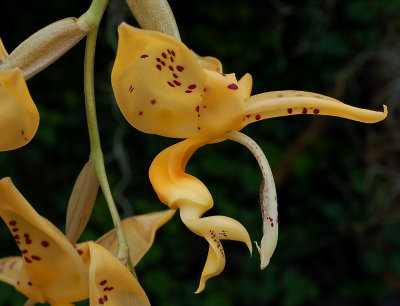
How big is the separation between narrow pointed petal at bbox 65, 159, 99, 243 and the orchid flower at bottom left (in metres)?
0.02

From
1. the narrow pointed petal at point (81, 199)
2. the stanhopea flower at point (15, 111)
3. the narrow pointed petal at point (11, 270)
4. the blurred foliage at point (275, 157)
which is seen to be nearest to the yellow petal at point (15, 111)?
the stanhopea flower at point (15, 111)

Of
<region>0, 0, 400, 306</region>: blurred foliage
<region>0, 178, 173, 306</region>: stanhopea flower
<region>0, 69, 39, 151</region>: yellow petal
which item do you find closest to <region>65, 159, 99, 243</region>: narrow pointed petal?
<region>0, 178, 173, 306</region>: stanhopea flower

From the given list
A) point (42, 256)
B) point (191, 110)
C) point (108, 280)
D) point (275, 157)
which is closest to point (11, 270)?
point (42, 256)

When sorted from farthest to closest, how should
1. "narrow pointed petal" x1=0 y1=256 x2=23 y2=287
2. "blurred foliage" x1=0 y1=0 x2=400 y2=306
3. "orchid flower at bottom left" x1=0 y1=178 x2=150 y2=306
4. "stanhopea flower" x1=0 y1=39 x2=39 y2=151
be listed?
1. "blurred foliage" x1=0 y1=0 x2=400 y2=306
2. "narrow pointed petal" x1=0 y1=256 x2=23 y2=287
3. "orchid flower at bottom left" x1=0 y1=178 x2=150 y2=306
4. "stanhopea flower" x1=0 y1=39 x2=39 y2=151

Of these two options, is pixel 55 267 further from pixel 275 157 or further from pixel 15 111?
pixel 275 157

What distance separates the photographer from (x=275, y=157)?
2268mm

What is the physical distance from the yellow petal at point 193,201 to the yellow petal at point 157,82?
0.02m

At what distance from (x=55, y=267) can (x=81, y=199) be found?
0.26ft

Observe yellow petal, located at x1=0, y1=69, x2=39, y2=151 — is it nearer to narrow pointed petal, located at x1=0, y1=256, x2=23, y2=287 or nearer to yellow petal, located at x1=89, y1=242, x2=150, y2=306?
yellow petal, located at x1=89, y1=242, x2=150, y2=306

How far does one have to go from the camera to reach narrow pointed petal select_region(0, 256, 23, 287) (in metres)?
0.78

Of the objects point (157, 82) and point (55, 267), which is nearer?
point (157, 82)

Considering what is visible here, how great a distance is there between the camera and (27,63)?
2.05 feet

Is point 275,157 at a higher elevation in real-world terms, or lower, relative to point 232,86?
lower

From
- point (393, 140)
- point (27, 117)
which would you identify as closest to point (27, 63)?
point (27, 117)
